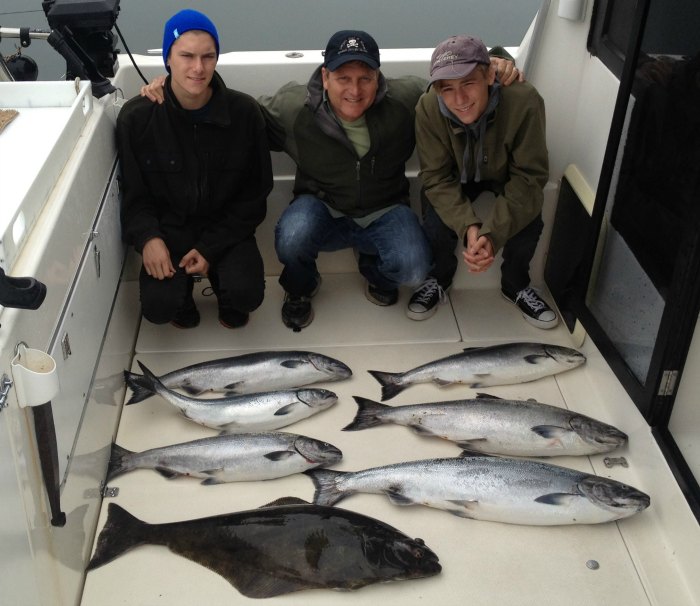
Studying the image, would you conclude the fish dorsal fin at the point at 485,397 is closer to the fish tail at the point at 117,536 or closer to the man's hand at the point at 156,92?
the fish tail at the point at 117,536

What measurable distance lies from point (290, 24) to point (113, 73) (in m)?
5.81

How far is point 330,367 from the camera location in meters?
2.84

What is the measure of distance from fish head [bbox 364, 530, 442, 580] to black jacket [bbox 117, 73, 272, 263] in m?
1.30

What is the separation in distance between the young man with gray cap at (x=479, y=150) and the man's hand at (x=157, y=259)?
1.00m

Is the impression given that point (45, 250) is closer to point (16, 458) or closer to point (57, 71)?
point (16, 458)

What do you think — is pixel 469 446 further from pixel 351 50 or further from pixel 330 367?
pixel 351 50

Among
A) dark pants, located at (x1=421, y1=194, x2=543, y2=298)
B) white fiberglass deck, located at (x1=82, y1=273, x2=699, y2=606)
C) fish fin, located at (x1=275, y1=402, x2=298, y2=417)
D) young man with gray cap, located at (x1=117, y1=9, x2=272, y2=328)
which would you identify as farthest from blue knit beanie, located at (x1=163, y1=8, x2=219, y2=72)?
fish fin, located at (x1=275, y1=402, x2=298, y2=417)

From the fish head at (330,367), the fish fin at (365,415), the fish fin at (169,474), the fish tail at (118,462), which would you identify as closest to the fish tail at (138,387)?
the fish tail at (118,462)

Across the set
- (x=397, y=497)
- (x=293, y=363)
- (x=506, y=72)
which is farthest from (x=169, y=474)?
(x=506, y=72)

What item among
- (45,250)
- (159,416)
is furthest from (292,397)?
(45,250)

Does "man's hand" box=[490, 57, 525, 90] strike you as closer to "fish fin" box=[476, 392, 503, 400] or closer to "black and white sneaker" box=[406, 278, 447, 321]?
"black and white sneaker" box=[406, 278, 447, 321]

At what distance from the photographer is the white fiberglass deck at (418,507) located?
6.86 feet

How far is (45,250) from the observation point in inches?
76.3

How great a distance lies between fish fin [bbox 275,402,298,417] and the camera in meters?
2.62
